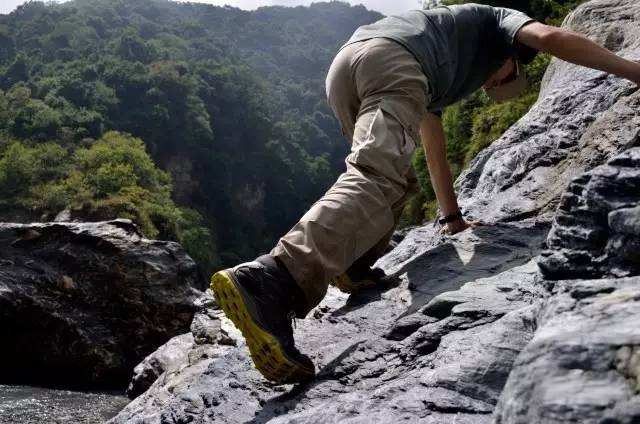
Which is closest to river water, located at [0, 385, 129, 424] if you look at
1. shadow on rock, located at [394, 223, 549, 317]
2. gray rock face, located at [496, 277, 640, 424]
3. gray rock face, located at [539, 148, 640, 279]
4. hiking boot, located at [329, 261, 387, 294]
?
hiking boot, located at [329, 261, 387, 294]

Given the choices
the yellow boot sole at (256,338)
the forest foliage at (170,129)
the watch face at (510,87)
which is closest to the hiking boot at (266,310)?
the yellow boot sole at (256,338)

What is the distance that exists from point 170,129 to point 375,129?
66.4 meters

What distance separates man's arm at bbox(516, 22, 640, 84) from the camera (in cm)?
293

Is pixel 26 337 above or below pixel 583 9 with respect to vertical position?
below

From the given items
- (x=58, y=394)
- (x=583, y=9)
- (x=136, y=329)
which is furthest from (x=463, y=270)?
(x=136, y=329)

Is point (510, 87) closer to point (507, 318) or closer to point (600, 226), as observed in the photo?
point (507, 318)

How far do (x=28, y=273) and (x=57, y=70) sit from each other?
209 feet

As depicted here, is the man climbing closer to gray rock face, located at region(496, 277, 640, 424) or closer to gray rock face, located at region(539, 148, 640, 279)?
gray rock face, located at region(539, 148, 640, 279)

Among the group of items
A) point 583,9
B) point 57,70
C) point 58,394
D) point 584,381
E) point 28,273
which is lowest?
point 58,394

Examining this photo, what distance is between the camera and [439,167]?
4.12 m

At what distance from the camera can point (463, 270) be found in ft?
11.3

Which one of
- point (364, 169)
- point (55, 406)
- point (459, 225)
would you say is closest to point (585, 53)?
point (364, 169)

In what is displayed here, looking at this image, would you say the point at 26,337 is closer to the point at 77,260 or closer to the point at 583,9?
the point at 77,260

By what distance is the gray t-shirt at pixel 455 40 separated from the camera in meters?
3.42
